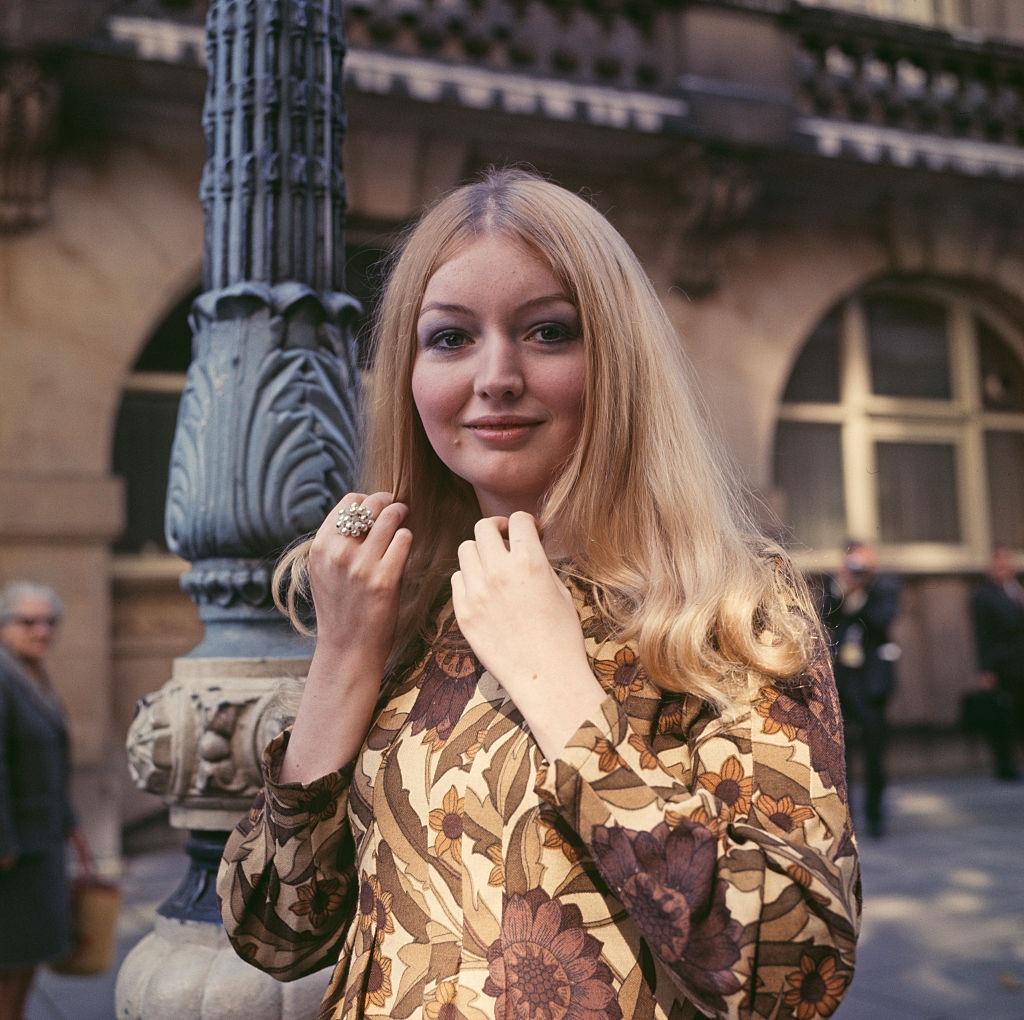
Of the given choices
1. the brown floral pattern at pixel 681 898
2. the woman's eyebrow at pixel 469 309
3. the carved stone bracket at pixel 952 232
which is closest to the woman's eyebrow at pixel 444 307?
the woman's eyebrow at pixel 469 309

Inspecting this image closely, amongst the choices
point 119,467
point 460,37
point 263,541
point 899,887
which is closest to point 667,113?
point 460,37

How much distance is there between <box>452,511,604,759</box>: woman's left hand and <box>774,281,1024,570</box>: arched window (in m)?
8.58

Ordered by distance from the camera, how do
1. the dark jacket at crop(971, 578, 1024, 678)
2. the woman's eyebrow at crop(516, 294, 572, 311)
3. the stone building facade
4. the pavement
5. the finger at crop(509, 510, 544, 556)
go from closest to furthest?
the finger at crop(509, 510, 544, 556), the woman's eyebrow at crop(516, 294, 572, 311), the pavement, the stone building facade, the dark jacket at crop(971, 578, 1024, 678)

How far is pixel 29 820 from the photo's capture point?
411cm

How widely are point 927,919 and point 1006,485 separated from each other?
6.49 m

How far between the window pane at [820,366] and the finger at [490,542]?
8.99m

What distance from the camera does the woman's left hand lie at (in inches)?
46.9

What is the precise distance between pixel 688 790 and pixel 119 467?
7204 mm

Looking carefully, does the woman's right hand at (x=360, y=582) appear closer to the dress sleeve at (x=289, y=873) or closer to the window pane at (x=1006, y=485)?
the dress sleeve at (x=289, y=873)

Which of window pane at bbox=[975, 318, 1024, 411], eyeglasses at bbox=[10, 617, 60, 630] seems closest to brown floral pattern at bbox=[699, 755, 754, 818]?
eyeglasses at bbox=[10, 617, 60, 630]

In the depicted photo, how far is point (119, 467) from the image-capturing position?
7.76 m

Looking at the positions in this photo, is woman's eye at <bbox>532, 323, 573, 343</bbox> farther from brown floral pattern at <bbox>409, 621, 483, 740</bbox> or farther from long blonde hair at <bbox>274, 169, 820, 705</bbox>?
brown floral pattern at <bbox>409, 621, 483, 740</bbox>

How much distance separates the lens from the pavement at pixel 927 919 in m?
4.23

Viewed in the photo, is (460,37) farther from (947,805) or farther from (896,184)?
(947,805)
